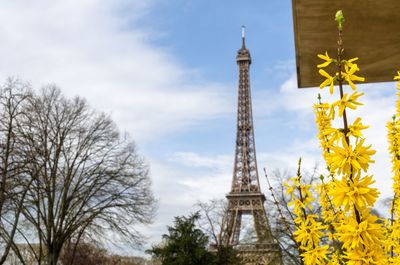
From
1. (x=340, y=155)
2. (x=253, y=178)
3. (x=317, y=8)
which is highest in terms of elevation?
(x=253, y=178)

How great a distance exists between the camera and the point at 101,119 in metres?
21.6

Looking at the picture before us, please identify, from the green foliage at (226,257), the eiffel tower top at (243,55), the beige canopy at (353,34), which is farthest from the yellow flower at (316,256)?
the eiffel tower top at (243,55)

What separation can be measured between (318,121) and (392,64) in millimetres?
1253

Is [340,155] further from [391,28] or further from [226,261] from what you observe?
[226,261]

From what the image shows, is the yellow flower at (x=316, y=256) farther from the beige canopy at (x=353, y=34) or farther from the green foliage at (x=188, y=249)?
the green foliage at (x=188, y=249)

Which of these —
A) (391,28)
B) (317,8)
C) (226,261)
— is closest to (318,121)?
(317,8)

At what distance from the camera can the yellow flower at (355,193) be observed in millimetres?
1415

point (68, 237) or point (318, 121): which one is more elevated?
point (68, 237)

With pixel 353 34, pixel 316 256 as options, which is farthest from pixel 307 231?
pixel 353 34

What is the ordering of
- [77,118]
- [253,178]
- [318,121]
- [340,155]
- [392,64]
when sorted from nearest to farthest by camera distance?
1. [340,155]
2. [318,121]
3. [392,64]
4. [77,118]
5. [253,178]

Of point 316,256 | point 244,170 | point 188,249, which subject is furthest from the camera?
point 244,170

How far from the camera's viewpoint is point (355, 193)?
1.43 metres

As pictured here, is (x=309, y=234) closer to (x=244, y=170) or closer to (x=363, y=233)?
(x=363, y=233)

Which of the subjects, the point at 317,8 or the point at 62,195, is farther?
the point at 62,195
